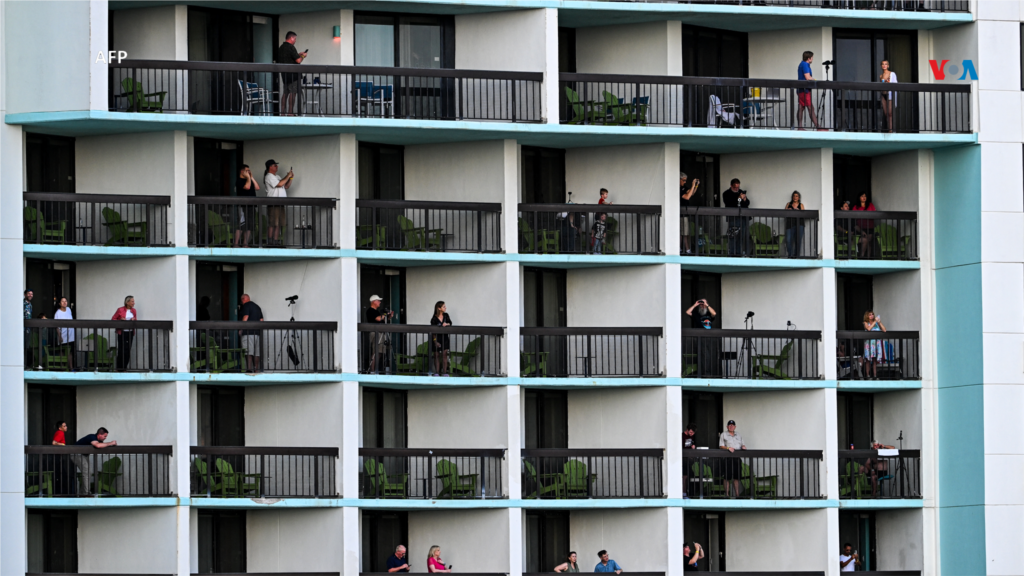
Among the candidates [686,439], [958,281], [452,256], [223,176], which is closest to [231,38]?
[223,176]

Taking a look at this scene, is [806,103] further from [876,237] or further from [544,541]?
[544,541]

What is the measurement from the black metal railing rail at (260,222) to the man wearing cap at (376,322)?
195 cm

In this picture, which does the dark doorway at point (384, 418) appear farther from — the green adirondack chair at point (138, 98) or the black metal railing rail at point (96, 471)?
the green adirondack chair at point (138, 98)

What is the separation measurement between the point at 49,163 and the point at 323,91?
22.7 ft

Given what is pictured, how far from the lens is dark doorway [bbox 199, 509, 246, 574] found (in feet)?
178

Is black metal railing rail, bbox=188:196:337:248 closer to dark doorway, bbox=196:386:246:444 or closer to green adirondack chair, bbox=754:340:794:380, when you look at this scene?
dark doorway, bbox=196:386:246:444

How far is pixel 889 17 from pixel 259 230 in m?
16.6

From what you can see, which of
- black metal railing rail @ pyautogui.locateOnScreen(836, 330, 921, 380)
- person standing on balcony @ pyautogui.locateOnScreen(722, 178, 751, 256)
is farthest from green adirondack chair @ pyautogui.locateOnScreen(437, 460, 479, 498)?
black metal railing rail @ pyautogui.locateOnScreen(836, 330, 921, 380)

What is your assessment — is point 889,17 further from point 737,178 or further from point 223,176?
point 223,176

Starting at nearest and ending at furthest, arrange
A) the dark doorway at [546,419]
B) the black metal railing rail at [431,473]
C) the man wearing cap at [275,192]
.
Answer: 1. the black metal railing rail at [431,473]
2. the man wearing cap at [275,192]
3. the dark doorway at [546,419]

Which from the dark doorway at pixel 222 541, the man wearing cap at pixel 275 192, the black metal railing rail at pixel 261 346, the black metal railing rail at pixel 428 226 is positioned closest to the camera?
the black metal railing rail at pixel 261 346

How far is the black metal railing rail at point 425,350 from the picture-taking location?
53.9m

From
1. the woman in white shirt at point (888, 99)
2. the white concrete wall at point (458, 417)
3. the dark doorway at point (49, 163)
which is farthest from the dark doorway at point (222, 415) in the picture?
the woman in white shirt at point (888, 99)

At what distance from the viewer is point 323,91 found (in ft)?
177
